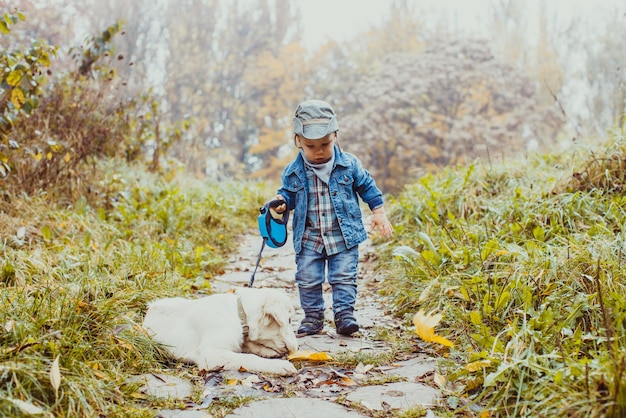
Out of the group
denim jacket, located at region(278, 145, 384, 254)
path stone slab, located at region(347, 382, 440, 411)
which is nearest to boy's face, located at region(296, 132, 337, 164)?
denim jacket, located at region(278, 145, 384, 254)

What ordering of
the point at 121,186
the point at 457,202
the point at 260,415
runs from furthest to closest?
1. the point at 121,186
2. the point at 457,202
3. the point at 260,415

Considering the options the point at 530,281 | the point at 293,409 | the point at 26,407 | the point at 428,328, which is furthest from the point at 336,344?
the point at 26,407

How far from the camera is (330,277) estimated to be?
3.75 meters

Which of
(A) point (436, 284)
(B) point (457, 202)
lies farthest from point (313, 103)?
(B) point (457, 202)

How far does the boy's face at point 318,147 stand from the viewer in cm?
352

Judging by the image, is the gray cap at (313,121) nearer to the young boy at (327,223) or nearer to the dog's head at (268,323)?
the young boy at (327,223)

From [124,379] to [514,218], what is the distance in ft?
11.5

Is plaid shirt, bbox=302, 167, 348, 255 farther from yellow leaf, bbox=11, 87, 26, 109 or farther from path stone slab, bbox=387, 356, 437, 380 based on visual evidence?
yellow leaf, bbox=11, 87, 26, 109

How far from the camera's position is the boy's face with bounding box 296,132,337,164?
3.52m

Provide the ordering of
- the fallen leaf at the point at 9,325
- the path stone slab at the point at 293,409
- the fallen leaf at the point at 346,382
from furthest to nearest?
the fallen leaf at the point at 346,382 → the fallen leaf at the point at 9,325 → the path stone slab at the point at 293,409

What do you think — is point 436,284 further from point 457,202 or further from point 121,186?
point 121,186

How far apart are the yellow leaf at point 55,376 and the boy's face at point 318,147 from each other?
76.6 inches

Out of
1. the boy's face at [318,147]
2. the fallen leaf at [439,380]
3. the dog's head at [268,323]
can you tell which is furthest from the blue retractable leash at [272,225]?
the fallen leaf at [439,380]

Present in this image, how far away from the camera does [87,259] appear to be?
4.14 m
